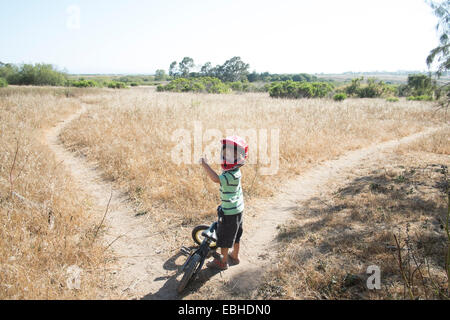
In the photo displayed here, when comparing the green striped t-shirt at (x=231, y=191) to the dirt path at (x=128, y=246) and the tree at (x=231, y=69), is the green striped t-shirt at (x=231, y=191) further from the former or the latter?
the tree at (x=231, y=69)

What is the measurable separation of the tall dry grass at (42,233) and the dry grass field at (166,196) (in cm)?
1

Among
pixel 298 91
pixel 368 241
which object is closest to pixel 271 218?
pixel 368 241

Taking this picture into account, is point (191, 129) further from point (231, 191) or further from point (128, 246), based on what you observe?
point (231, 191)

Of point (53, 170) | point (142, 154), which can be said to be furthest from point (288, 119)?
point (53, 170)

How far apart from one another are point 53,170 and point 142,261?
3.45 m

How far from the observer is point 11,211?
3.51m

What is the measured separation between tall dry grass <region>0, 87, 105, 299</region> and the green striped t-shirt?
1.69m

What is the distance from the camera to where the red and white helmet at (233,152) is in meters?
2.65

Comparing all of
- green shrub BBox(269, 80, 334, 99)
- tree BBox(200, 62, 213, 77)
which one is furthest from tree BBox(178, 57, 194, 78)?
green shrub BBox(269, 80, 334, 99)

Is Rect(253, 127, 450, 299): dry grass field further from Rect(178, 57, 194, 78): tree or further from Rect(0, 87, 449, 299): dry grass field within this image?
Rect(178, 57, 194, 78): tree

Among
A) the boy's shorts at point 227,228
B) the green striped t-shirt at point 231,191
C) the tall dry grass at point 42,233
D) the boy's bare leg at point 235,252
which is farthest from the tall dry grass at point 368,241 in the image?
the tall dry grass at point 42,233

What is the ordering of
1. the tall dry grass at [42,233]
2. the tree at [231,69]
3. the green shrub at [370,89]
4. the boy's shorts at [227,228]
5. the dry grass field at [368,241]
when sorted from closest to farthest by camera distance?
1. the tall dry grass at [42,233]
2. the dry grass field at [368,241]
3. the boy's shorts at [227,228]
4. the green shrub at [370,89]
5. the tree at [231,69]

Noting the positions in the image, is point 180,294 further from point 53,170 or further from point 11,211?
point 53,170

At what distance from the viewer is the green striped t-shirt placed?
278 cm
